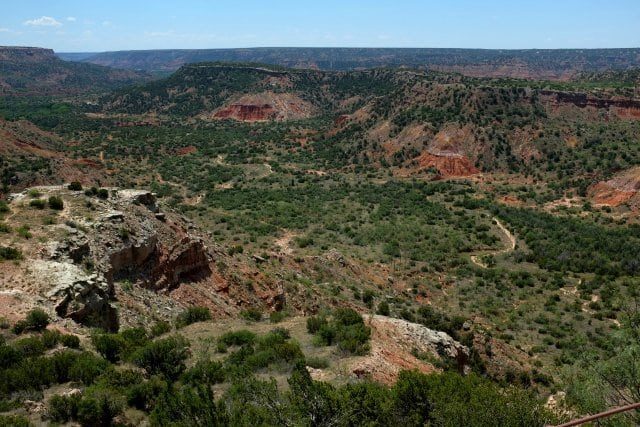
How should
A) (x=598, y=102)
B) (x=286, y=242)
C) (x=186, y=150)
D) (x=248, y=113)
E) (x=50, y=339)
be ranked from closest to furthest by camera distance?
(x=50, y=339), (x=286, y=242), (x=598, y=102), (x=186, y=150), (x=248, y=113)

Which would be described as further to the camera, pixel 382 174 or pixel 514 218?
pixel 382 174

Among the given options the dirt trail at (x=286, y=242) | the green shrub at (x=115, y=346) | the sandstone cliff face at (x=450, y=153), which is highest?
the green shrub at (x=115, y=346)

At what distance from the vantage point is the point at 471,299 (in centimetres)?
3666

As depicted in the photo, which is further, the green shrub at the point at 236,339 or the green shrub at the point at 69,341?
the green shrub at the point at 236,339

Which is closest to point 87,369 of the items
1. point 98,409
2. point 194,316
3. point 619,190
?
point 98,409

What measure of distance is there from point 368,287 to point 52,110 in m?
145

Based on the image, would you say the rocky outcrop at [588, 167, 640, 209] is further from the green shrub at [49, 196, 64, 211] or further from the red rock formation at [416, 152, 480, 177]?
the green shrub at [49, 196, 64, 211]

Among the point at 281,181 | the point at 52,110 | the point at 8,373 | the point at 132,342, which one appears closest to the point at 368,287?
the point at 132,342

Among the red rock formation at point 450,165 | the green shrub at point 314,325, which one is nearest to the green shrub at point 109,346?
the green shrub at point 314,325

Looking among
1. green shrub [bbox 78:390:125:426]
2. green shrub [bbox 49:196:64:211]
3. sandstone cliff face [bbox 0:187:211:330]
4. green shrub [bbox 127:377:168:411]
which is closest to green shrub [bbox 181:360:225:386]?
green shrub [bbox 127:377:168:411]

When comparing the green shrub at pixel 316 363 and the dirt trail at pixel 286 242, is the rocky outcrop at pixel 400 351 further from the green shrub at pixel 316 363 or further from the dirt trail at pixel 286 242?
the dirt trail at pixel 286 242

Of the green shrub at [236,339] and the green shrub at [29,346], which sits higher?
the green shrub at [29,346]

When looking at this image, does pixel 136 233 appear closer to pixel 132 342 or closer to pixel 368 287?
pixel 132 342

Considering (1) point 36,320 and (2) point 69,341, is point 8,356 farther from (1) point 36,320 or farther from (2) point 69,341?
(1) point 36,320
